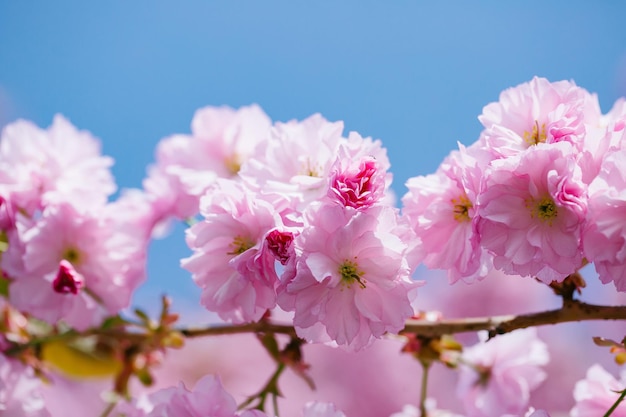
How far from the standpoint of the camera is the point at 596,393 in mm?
1038

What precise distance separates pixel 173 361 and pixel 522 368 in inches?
72.8

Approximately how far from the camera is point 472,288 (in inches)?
102

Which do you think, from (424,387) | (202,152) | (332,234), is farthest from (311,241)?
(202,152)

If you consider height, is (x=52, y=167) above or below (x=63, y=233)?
above

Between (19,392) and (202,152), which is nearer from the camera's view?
(19,392)

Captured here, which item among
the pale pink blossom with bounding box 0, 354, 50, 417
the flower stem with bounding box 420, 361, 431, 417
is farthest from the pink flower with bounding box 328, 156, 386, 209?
the pale pink blossom with bounding box 0, 354, 50, 417

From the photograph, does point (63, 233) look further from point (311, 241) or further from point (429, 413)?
point (429, 413)

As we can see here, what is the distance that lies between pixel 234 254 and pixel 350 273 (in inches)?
6.4

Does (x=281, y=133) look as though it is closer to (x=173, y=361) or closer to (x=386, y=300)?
(x=386, y=300)

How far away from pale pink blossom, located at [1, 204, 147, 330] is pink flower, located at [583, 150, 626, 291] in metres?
0.77

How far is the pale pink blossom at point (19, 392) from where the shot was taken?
1199 mm

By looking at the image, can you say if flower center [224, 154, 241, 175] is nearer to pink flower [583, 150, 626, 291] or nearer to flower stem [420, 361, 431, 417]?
flower stem [420, 361, 431, 417]

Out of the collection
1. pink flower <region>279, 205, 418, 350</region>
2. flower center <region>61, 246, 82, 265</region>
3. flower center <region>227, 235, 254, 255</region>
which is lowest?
pink flower <region>279, 205, 418, 350</region>

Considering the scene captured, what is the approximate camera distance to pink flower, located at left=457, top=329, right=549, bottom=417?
1308mm
